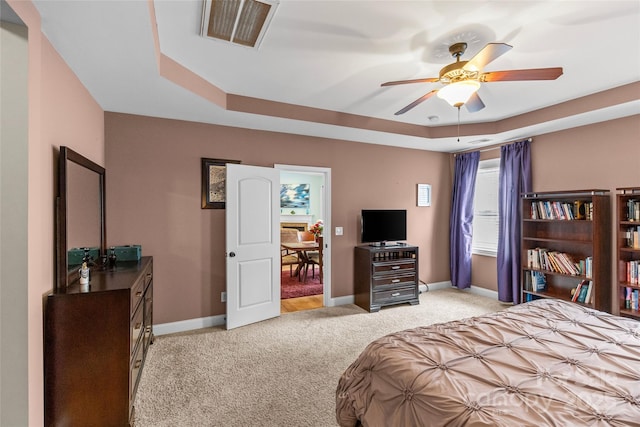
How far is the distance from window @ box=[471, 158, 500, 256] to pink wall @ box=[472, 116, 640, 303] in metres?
0.68

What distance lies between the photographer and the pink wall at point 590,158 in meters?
3.32

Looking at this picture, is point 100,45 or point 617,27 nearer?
point 100,45

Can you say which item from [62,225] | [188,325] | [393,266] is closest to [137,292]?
[62,225]

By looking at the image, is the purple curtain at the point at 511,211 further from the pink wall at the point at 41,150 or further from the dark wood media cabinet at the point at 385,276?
the pink wall at the point at 41,150

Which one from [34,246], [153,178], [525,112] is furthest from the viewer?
[525,112]

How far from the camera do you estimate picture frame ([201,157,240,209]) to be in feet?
11.8

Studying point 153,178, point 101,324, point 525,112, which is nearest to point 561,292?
point 525,112

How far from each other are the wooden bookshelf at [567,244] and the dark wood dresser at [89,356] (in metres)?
4.45

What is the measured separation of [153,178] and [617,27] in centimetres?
415

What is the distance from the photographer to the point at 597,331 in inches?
72.8

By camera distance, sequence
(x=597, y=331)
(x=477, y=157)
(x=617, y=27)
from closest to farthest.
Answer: (x=597, y=331) < (x=617, y=27) < (x=477, y=157)

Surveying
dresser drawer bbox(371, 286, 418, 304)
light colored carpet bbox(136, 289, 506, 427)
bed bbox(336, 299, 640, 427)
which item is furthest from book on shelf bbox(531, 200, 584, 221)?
bed bbox(336, 299, 640, 427)

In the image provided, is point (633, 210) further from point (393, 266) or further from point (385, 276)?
point (385, 276)

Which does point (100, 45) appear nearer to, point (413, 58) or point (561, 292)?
point (413, 58)
